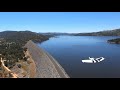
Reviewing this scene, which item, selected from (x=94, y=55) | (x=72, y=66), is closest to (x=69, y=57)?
(x=94, y=55)
